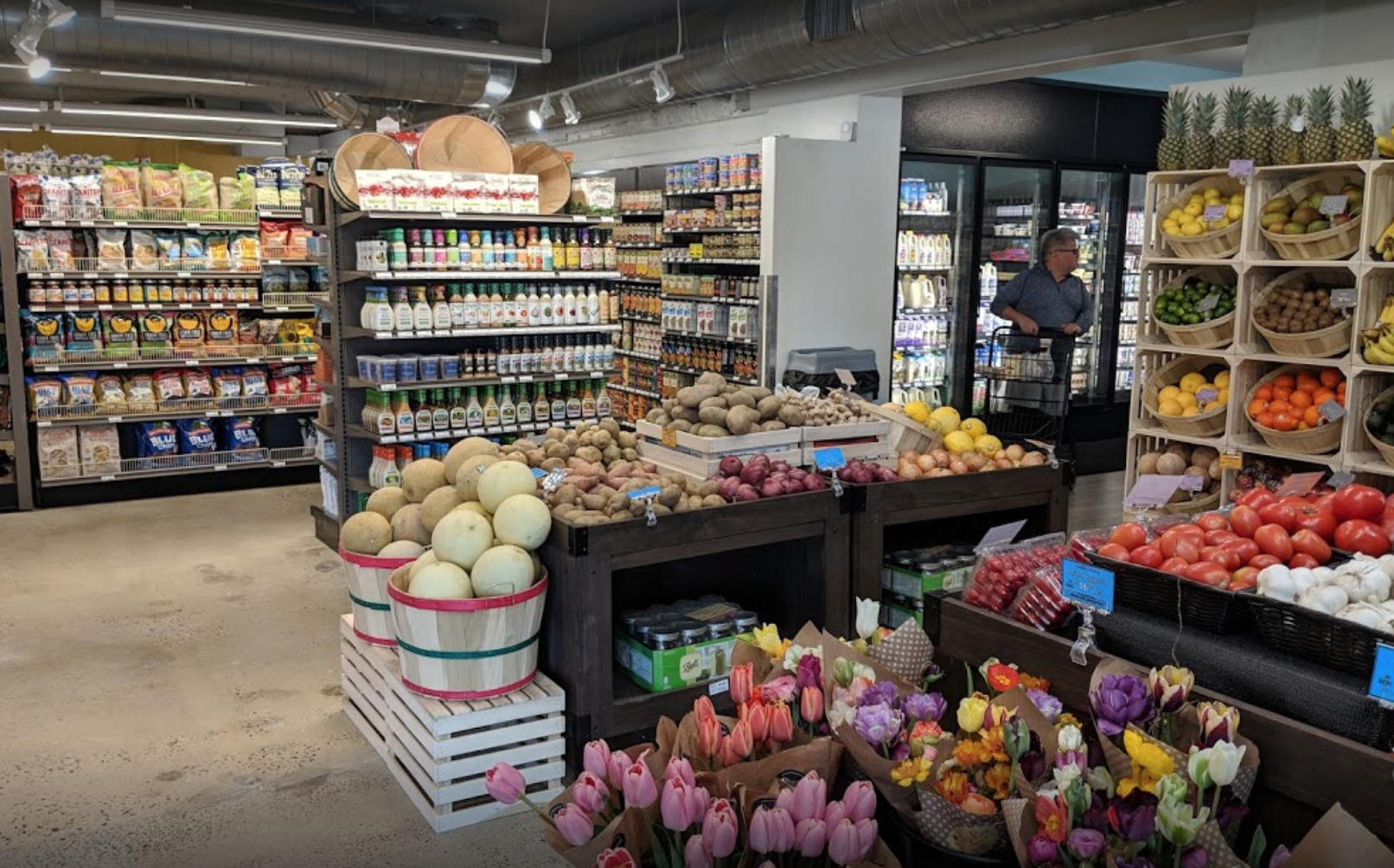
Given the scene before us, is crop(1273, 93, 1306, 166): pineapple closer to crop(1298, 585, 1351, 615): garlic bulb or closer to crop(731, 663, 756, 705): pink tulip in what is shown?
crop(1298, 585, 1351, 615): garlic bulb

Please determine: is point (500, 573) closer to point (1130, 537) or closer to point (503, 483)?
point (503, 483)

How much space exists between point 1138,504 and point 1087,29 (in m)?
4.88

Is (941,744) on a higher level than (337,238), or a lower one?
lower

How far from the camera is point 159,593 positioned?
616 cm

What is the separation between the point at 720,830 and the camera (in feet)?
5.48

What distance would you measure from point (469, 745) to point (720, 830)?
2122 millimetres

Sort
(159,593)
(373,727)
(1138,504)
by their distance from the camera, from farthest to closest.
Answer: (159,593), (373,727), (1138,504)

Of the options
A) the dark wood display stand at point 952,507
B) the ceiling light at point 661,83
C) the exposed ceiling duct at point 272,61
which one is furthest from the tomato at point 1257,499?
the exposed ceiling duct at point 272,61

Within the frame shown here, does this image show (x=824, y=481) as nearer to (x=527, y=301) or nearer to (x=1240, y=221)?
(x=1240, y=221)

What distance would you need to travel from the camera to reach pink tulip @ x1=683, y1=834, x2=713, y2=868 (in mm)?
1681

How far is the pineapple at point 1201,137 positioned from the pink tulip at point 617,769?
4964 millimetres

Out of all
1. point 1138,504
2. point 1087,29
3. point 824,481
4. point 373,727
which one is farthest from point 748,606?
point 1087,29

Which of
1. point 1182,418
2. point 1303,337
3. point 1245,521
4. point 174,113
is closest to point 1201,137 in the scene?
point 1303,337

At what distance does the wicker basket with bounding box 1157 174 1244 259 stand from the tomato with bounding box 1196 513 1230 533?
305 cm
